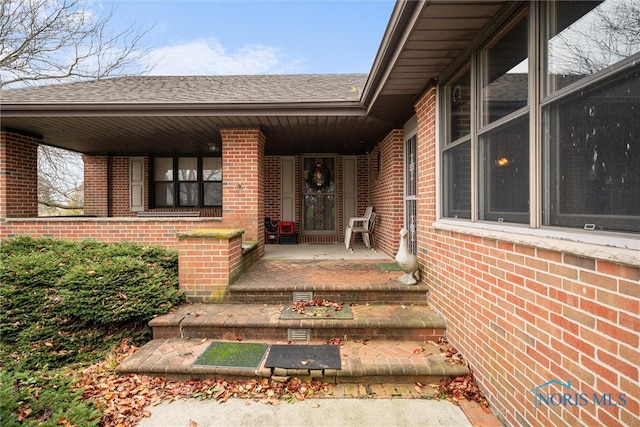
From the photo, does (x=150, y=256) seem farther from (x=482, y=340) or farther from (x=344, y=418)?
(x=482, y=340)

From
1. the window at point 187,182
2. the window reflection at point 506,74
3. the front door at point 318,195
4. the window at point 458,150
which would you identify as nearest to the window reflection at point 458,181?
the window at point 458,150

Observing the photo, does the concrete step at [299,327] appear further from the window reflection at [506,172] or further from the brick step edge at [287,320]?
the window reflection at [506,172]

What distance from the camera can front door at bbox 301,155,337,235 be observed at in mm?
8633

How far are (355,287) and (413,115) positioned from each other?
2885 mm

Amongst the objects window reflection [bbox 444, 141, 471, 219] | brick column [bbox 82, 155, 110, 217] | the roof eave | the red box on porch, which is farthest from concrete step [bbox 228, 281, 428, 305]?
brick column [bbox 82, 155, 110, 217]

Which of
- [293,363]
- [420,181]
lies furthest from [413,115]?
[293,363]

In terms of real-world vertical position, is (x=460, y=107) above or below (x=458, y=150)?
above

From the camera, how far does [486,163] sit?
2545 millimetres

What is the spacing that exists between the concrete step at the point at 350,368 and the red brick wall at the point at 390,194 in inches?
115

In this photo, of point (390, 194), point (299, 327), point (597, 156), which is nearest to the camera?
point (597, 156)

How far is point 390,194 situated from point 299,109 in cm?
235

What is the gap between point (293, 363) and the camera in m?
Result: 2.65

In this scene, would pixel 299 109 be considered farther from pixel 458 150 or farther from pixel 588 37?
pixel 588 37

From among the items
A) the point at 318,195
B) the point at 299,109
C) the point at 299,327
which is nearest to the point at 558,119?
the point at 299,327
